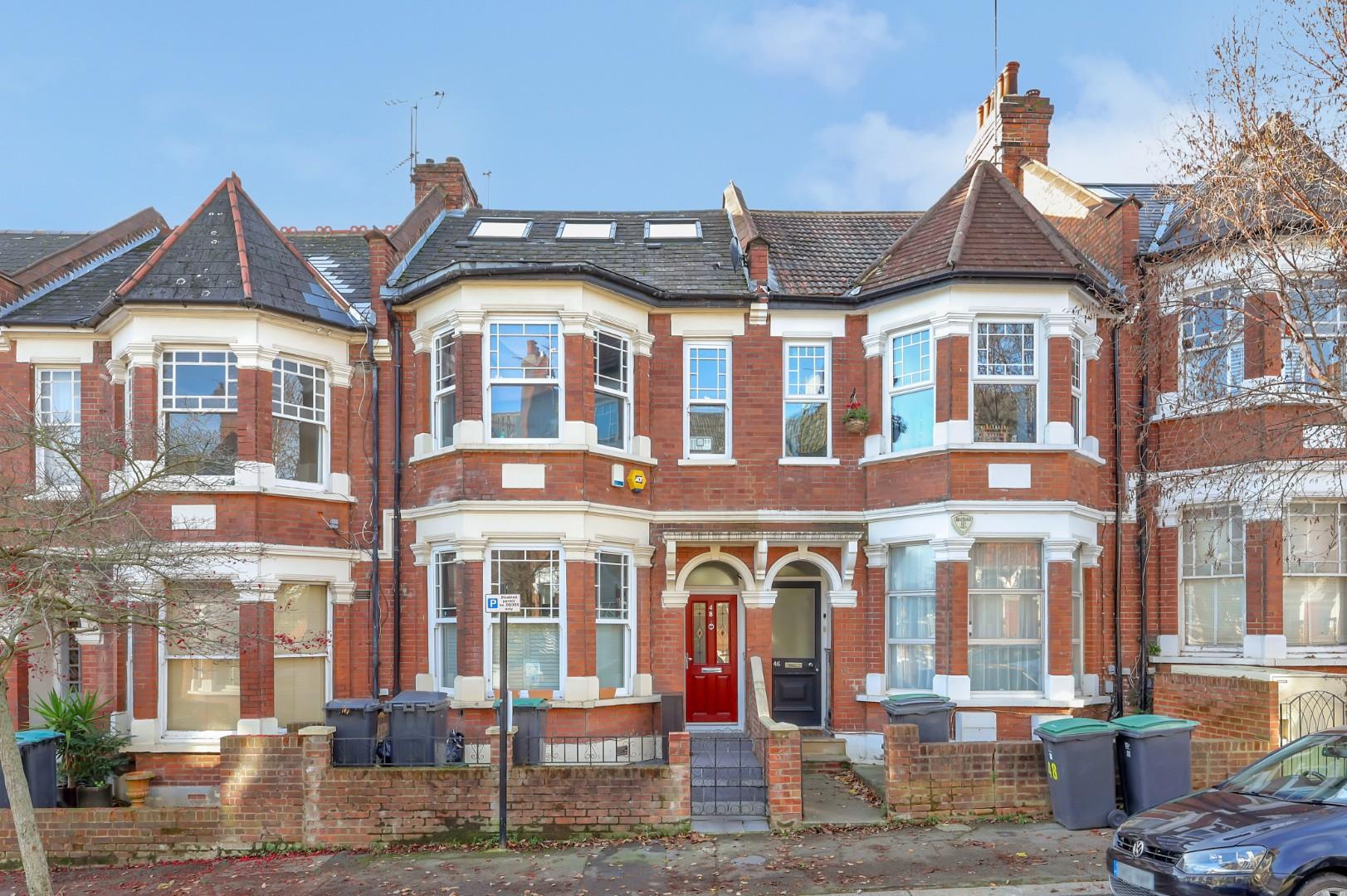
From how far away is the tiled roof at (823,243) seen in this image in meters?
14.9

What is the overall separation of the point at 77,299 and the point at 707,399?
928 centimetres

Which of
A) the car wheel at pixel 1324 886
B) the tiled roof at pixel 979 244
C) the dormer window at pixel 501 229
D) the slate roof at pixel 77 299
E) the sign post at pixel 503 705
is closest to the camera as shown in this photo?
the car wheel at pixel 1324 886

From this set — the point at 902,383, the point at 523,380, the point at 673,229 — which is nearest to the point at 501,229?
the point at 673,229

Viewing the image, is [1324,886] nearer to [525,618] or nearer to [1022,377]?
[1022,377]

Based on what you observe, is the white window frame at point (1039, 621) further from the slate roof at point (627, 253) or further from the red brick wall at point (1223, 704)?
the slate roof at point (627, 253)

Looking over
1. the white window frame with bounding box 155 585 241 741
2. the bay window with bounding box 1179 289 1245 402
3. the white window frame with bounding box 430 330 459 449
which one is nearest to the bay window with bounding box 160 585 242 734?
the white window frame with bounding box 155 585 241 741

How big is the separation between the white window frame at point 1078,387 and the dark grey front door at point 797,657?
167 inches

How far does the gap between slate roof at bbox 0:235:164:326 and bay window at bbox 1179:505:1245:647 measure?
15532 mm

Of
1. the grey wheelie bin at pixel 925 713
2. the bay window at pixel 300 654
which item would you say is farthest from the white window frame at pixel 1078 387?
the bay window at pixel 300 654

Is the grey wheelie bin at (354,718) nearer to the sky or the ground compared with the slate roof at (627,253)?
nearer to the ground

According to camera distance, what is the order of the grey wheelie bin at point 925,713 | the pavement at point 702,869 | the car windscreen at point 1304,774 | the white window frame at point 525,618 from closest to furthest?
the car windscreen at point 1304,774, the pavement at point 702,869, the grey wheelie bin at point 925,713, the white window frame at point 525,618

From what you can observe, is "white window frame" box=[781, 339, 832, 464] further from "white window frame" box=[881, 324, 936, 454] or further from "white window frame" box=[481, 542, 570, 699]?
"white window frame" box=[481, 542, 570, 699]

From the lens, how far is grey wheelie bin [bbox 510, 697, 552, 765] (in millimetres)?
11500

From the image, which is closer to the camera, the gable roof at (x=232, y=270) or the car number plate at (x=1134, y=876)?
the car number plate at (x=1134, y=876)
